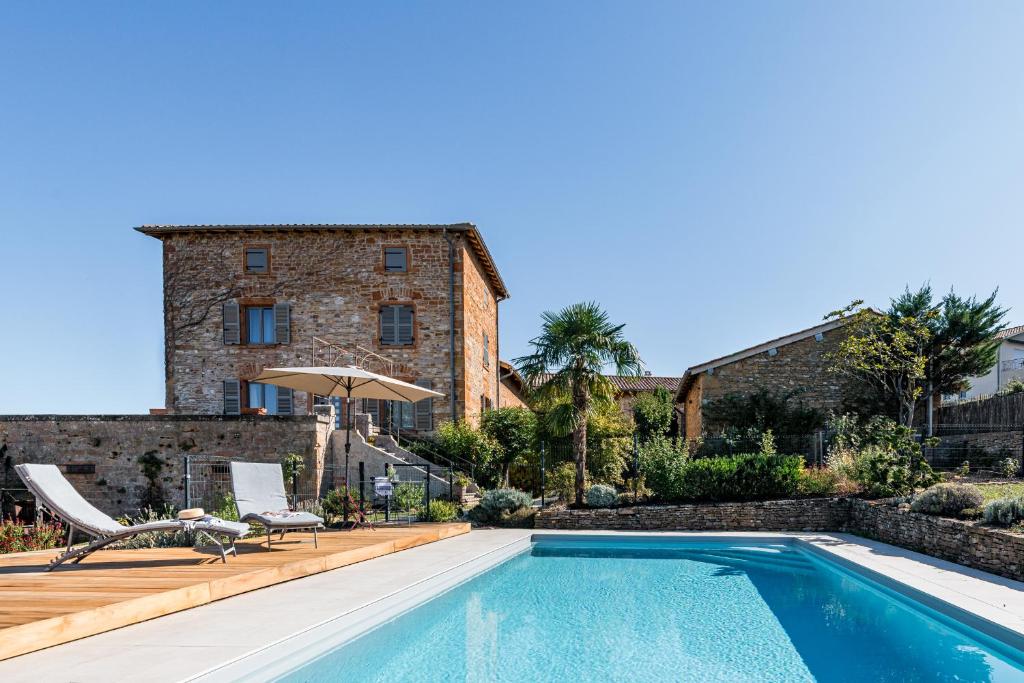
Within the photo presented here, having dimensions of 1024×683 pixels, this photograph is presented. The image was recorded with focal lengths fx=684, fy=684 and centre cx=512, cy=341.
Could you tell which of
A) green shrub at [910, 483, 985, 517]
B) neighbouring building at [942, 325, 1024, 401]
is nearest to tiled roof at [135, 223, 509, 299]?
green shrub at [910, 483, 985, 517]

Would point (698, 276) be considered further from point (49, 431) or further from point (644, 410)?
point (49, 431)

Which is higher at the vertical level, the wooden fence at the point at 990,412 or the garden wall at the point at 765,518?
the wooden fence at the point at 990,412

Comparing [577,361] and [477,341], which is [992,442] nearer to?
[577,361]

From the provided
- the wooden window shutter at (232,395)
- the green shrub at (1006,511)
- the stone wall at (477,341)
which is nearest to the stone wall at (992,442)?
the green shrub at (1006,511)

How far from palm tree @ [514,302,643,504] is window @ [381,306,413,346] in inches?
262

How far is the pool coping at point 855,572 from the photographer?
14.7ft

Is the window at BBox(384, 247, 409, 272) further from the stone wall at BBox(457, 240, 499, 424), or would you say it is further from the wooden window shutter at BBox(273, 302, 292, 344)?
the wooden window shutter at BBox(273, 302, 292, 344)

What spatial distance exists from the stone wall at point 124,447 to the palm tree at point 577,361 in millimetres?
5732

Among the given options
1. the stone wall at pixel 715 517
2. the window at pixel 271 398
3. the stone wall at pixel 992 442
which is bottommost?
the stone wall at pixel 715 517

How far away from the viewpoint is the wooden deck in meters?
4.46

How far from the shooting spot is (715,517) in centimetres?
1323

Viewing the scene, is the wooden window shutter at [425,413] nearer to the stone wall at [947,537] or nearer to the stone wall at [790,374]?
the stone wall at [790,374]

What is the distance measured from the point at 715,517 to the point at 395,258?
12225mm

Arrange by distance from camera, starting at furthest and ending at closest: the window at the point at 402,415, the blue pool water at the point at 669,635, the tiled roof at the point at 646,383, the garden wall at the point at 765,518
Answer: the tiled roof at the point at 646,383 → the window at the point at 402,415 → the garden wall at the point at 765,518 → the blue pool water at the point at 669,635
